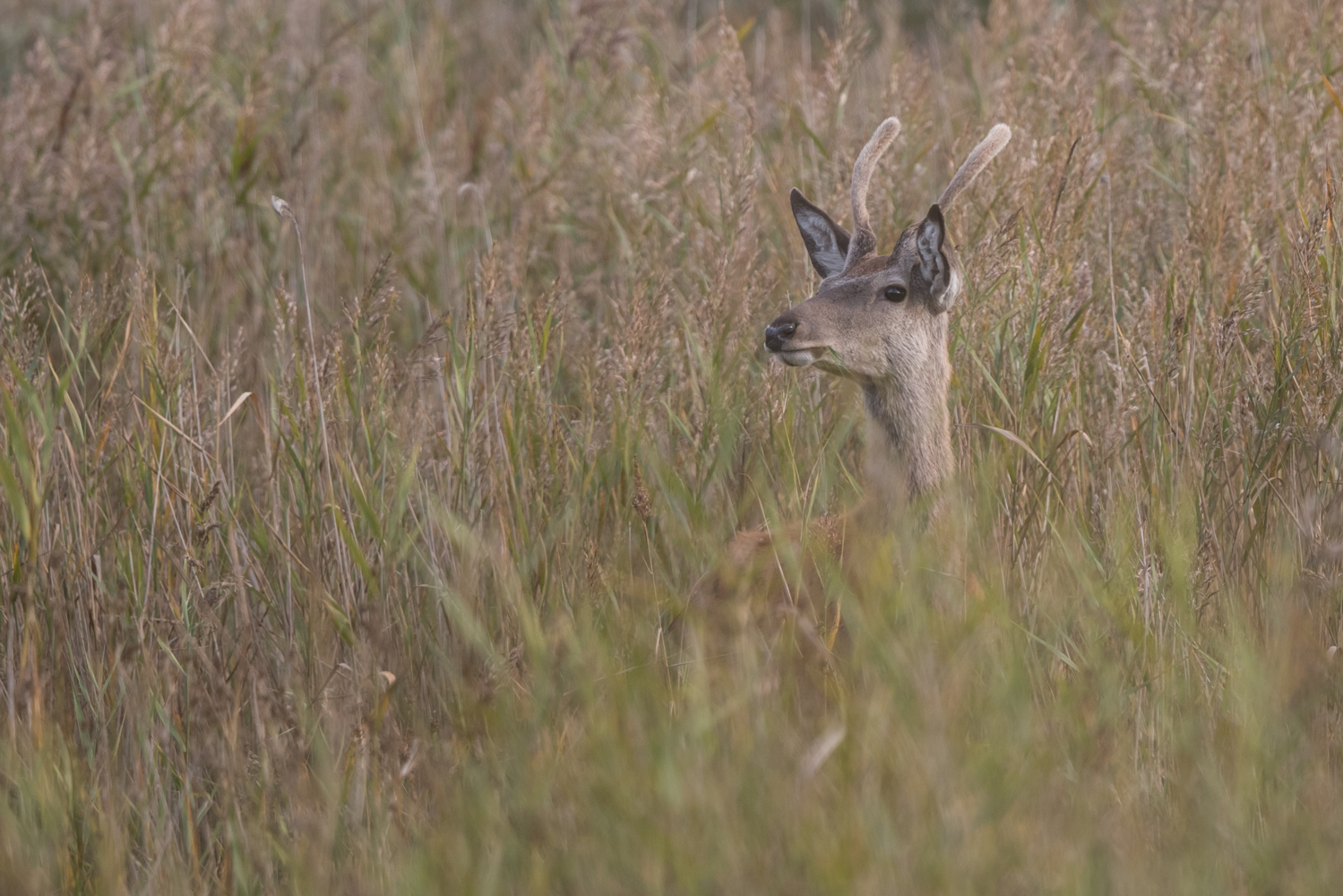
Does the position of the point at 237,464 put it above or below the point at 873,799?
below

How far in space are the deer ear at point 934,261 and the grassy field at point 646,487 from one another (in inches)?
4.4

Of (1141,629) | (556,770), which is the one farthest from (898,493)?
(556,770)

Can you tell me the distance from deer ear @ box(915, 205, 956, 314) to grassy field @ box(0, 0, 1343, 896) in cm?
11

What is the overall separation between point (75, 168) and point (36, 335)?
1.38 meters

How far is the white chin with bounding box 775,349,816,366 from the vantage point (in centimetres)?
329

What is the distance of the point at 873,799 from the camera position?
6.07 ft

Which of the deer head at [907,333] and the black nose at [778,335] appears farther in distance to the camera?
the deer head at [907,333]

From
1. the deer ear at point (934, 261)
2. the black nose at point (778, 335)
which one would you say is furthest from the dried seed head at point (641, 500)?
the deer ear at point (934, 261)

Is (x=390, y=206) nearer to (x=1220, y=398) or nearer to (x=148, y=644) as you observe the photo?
(x=148, y=644)

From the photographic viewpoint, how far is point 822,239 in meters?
3.88

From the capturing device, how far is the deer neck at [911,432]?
11.4ft

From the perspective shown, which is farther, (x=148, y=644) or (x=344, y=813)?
(x=148, y=644)

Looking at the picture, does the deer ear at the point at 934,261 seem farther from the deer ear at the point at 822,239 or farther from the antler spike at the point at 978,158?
the deer ear at the point at 822,239

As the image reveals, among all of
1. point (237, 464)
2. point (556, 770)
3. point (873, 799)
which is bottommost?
point (237, 464)
